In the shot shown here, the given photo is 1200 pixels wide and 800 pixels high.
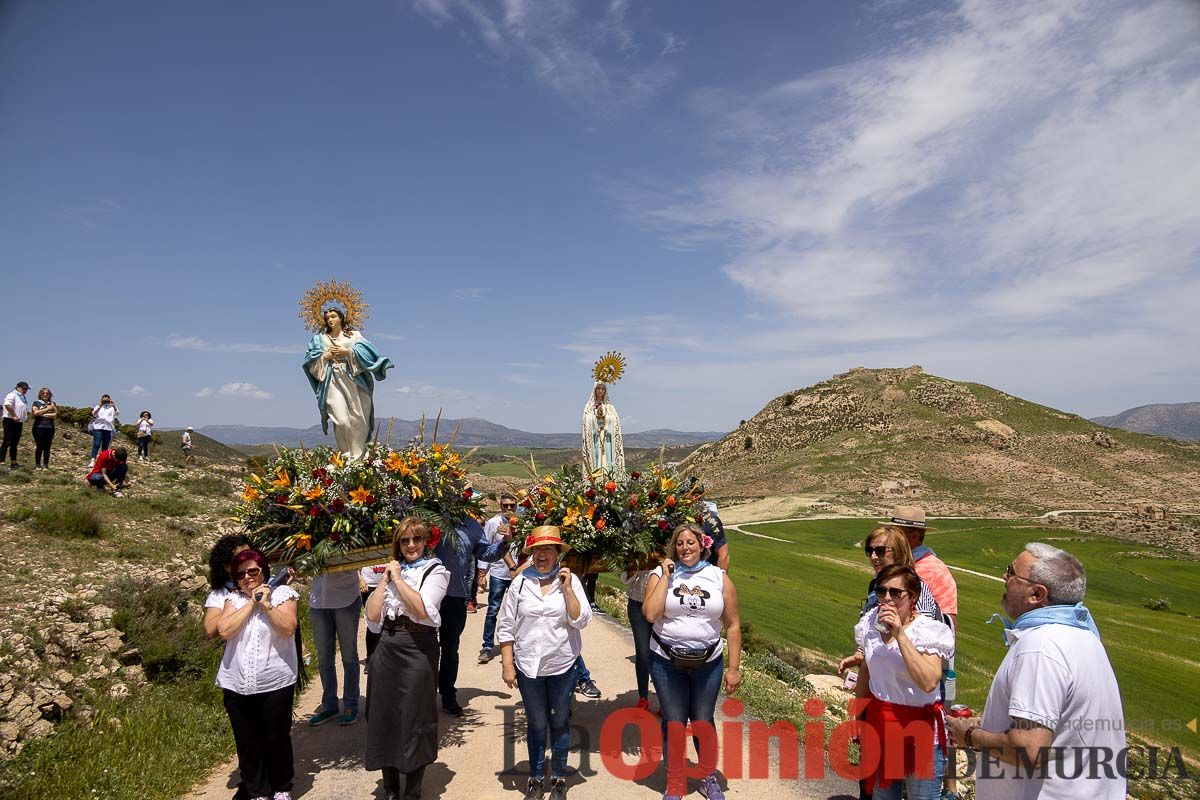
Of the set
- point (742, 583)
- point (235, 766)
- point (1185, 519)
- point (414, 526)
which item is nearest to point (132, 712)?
point (235, 766)

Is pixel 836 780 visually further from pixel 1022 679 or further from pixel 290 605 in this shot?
pixel 290 605

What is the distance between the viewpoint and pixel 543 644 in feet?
16.6

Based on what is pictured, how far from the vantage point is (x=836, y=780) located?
5.55 metres

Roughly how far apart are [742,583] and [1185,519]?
134 feet

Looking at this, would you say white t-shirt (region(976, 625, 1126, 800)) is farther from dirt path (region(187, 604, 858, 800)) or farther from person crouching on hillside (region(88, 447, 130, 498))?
person crouching on hillside (region(88, 447, 130, 498))

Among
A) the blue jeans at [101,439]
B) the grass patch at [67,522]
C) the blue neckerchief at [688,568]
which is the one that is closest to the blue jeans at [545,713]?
the blue neckerchief at [688,568]

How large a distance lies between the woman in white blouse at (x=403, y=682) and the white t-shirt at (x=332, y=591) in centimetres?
167

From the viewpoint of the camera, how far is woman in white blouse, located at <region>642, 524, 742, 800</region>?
505 centimetres

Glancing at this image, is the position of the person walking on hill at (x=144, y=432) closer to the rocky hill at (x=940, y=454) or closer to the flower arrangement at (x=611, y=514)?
the flower arrangement at (x=611, y=514)

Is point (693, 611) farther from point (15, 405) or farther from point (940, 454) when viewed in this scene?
point (940, 454)

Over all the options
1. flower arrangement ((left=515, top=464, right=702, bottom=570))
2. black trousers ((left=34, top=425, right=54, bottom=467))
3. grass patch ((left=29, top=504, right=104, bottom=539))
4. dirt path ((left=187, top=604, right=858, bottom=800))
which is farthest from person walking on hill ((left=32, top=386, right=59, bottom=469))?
flower arrangement ((left=515, top=464, right=702, bottom=570))

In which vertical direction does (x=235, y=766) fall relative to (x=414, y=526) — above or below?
below

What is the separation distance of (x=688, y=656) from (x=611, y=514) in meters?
1.60

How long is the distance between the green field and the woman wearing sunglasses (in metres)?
8.58
